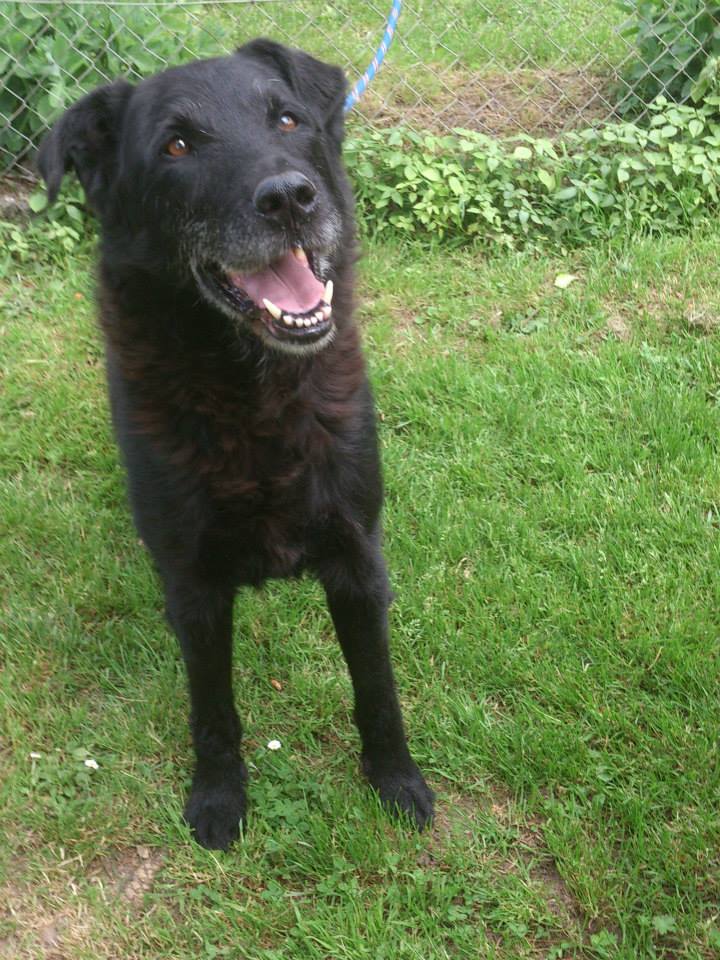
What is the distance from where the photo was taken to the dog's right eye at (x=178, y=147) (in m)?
2.16

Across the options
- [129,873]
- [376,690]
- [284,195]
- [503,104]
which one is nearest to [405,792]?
[376,690]

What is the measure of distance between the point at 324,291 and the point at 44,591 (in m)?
1.54

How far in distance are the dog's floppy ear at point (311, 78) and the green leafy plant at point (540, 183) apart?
1898 mm

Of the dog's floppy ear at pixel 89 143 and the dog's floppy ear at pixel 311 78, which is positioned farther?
the dog's floppy ear at pixel 311 78

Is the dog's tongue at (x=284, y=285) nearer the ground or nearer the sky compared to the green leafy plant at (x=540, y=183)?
nearer the sky

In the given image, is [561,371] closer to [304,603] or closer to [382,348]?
[382,348]

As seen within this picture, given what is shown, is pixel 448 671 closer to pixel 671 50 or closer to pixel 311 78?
pixel 311 78

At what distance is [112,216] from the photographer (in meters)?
2.32

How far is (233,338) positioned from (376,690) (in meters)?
0.92

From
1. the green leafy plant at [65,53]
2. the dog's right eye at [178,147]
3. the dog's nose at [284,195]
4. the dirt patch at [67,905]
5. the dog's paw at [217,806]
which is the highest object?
the dog's nose at [284,195]

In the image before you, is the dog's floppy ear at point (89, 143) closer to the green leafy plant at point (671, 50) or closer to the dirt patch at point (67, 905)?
the dirt patch at point (67, 905)

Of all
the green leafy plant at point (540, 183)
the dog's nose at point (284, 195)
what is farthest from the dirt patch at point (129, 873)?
the green leafy plant at point (540, 183)

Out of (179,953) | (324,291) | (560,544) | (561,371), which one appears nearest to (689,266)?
(561,371)

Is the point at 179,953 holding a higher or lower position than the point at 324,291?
lower
